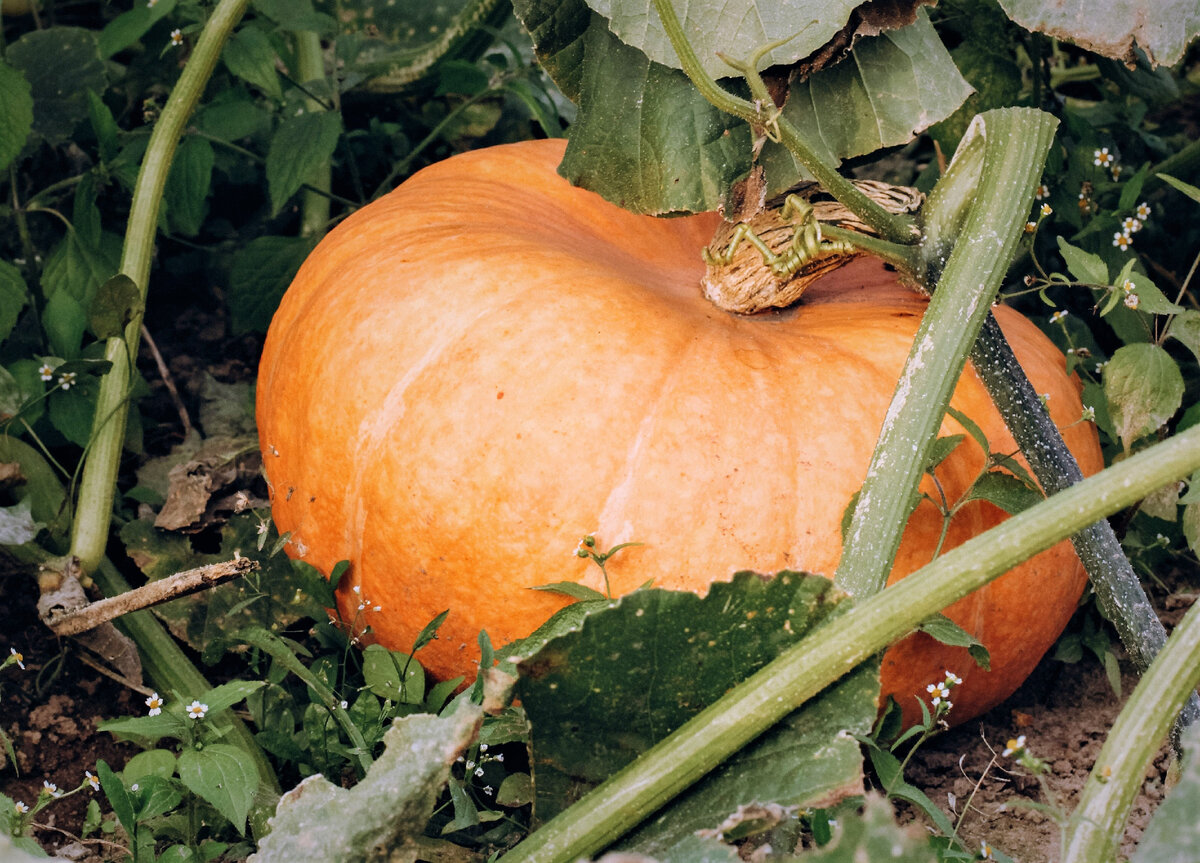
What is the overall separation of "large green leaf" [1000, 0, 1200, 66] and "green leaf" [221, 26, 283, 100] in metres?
1.12

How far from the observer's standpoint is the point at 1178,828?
617mm

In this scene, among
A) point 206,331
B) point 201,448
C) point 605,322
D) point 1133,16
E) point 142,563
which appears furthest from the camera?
point 206,331

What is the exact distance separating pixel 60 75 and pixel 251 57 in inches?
15.5

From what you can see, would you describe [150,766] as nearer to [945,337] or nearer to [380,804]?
[380,804]

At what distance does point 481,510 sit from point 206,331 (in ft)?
3.56

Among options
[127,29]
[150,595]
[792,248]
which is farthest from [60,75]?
[792,248]

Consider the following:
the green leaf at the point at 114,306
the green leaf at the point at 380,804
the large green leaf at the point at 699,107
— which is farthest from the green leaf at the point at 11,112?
the green leaf at the point at 380,804

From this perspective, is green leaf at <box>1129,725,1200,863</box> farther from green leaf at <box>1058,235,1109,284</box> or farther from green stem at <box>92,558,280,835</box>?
green stem at <box>92,558,280,835</box>

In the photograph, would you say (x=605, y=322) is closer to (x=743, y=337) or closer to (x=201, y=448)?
(x=743, y=337)

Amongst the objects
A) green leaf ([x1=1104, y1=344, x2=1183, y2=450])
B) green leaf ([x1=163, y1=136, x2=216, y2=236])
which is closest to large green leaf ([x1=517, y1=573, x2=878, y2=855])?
green leaf ([x1=1104, y1=344, x2=1183, y2=450])

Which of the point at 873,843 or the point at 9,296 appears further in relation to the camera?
the point at 9,296

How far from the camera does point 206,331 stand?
2135mm

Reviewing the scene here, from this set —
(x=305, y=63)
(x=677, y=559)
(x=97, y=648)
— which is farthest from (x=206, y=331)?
(x=677, y=559)

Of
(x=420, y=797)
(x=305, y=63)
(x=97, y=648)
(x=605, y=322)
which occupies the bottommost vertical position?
(x=97, y=648)
